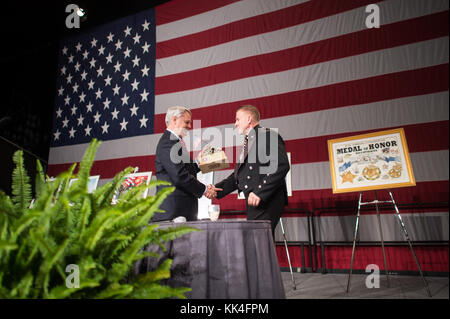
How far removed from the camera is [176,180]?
168cm

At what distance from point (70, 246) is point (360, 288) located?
225 centimetres

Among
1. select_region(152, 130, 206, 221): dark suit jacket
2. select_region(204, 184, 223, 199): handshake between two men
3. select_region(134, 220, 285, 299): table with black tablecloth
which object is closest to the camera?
select_region(134, 220, 285, 299): table with black tablecloth

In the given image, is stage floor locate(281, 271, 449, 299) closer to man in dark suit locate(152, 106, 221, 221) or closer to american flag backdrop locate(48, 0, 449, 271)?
american flag backdrop locate(48, 0, 449, 271)

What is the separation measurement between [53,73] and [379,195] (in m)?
5.71

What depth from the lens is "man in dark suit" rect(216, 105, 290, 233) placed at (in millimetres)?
1715

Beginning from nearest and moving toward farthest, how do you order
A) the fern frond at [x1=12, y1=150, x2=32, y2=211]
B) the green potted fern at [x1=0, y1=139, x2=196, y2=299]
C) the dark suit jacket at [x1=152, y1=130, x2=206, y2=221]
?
1. the green potted fern at [x1=0, y1=139, x2=196, y2=299]
2. the fern frond at [x1=12, y1=150, x2=32, y2=211]
3. the dark suit jacket at [x1=152, y1=130, x2=206, y2=221]

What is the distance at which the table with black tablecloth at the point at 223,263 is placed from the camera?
32.5 inches

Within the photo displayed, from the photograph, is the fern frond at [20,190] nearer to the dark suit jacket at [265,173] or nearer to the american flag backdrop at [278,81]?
the dark suit jacket at [265,173]

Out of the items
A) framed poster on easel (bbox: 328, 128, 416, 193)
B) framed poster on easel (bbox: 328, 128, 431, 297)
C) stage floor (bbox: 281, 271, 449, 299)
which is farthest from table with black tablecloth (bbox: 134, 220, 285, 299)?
framed poster on easel (bbox: 328, 128, 416, 193)

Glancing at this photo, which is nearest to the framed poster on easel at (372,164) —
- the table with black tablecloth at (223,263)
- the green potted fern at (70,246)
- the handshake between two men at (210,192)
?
the handshake between two men at (210,192)

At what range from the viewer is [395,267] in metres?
2.58

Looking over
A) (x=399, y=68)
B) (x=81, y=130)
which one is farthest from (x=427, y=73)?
(x=81, y=130)

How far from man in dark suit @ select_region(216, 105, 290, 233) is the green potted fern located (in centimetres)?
110

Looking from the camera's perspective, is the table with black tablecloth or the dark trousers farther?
the dark trousers
